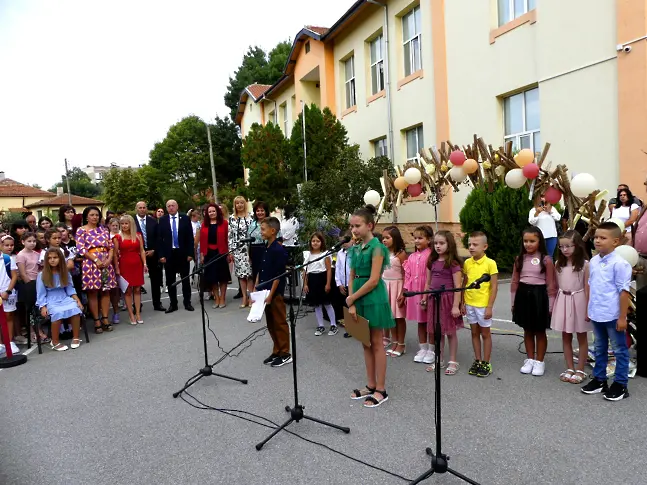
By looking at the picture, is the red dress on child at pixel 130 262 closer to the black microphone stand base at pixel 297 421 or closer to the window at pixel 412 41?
the black microphone stand base at pixel 297 421

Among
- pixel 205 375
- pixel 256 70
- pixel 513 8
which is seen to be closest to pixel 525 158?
pixel 205 375

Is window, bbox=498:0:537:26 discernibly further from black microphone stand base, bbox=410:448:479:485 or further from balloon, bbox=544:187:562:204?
black microphone stand base, bbox=410:448:479:485

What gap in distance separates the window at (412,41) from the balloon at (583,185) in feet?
36.0

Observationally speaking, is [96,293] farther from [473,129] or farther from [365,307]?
[473,129]

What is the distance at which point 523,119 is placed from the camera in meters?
12.0

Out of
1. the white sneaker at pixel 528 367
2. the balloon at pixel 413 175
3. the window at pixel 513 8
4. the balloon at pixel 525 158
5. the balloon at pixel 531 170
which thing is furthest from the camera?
the window at pixel 513 8

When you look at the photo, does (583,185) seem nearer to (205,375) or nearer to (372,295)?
(372,295)

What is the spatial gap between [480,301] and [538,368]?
0.88 metres

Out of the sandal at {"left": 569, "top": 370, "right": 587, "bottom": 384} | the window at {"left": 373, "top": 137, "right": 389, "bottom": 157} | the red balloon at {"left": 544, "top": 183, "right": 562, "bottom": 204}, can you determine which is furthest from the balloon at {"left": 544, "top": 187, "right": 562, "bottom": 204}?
the window at {"left": 373, "top": 137, "right": 389, "bottom": 157}

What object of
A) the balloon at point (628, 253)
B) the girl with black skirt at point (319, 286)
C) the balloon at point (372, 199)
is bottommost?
the girl with black skirt at point (319, 286)

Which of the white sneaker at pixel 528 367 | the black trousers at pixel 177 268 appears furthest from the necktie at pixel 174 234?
the white sneaker at pixel 528 367

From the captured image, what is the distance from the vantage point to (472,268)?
5.35 m

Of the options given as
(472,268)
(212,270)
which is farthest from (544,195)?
(212,270)

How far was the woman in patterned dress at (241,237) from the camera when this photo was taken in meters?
9.78
